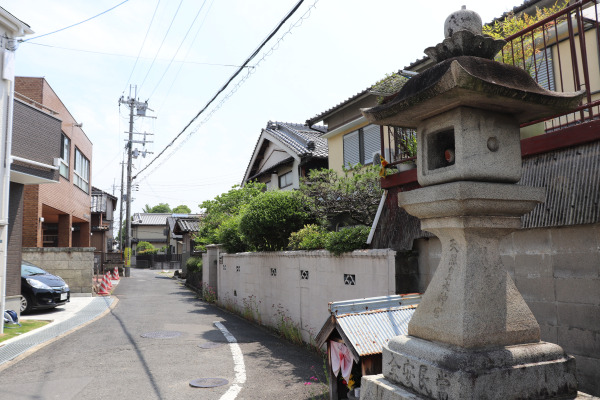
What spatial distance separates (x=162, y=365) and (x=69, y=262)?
12566mm

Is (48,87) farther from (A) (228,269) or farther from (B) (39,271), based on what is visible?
(A) (228,269)

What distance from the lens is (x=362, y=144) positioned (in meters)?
15.8

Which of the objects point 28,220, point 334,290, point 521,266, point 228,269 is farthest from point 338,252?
point 28,220

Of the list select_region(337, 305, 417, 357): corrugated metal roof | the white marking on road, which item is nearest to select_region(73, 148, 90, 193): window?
the white marking on road

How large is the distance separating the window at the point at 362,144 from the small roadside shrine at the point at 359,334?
379 inches

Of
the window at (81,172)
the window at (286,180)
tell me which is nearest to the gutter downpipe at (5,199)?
the window at (286,180)

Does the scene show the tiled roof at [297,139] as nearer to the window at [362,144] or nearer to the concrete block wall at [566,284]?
the window at [362,144]

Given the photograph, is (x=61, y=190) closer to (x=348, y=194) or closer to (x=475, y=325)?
(x=348, y=194)

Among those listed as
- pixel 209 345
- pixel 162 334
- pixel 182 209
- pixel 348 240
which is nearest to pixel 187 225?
pixel 162 334

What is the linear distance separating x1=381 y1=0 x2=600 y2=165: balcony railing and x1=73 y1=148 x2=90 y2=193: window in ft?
70.1

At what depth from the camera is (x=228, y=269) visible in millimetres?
16891

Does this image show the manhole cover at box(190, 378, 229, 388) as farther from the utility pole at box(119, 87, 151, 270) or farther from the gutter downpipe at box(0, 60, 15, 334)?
the utility pole at box(119, 87, 151, 270)

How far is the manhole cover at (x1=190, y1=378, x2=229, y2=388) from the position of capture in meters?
7.11

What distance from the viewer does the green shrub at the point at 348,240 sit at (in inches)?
324
